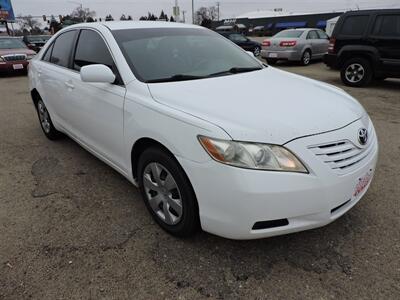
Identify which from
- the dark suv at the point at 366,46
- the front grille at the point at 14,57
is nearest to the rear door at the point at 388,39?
the dark suv at the point at 366,46

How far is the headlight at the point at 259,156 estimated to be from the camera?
2.01 meters

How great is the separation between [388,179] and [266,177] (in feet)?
7.18

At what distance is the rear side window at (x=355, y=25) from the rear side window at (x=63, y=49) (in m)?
7.24

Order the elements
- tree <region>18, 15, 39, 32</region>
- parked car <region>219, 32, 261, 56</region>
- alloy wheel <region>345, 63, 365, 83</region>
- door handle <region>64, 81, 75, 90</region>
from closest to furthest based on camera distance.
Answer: door handle <region>64, 81, 75, 90</region>, alloy wheel <region>345, 63, 365, 83</region>, parked car <region>219, 32, 261, 56</region>, tree <region>18, 15, 39, 32</region>

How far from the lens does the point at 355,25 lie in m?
8.55

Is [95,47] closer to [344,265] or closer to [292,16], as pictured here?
[344,265]

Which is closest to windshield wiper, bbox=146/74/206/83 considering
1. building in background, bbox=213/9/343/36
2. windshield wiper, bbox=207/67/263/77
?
windshield wiper, bbox=207/67/263/77

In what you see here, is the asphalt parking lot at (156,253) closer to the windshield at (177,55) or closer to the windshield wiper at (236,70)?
the windshield wiper at (236,70)

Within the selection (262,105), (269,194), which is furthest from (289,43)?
(269,194)

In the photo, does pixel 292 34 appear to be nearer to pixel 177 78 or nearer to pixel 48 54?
pixel 48 54

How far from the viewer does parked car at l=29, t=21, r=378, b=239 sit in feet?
6.65

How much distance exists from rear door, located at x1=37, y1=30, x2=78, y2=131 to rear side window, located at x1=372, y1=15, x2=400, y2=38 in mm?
7238

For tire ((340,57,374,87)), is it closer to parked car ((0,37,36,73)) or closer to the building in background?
parked car ((0,37,36,73))

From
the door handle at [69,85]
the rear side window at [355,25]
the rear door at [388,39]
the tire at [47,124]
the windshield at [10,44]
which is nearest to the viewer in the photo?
the door handle at [69,85]
